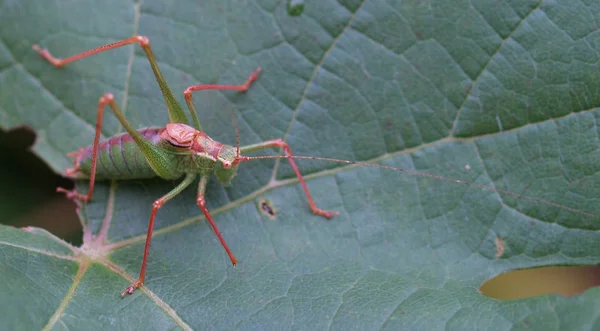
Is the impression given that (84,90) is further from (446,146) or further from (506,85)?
(506,85)

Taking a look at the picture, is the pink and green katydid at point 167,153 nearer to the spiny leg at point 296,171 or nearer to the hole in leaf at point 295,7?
the spiny leg at point 296,171

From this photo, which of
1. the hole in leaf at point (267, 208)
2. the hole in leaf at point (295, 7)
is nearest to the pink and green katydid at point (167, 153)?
the hole in leaf at point (267, 208)

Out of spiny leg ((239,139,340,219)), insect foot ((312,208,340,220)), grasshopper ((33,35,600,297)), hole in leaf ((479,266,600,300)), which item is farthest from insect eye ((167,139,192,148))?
hole in leaf ((479,266,600,300))

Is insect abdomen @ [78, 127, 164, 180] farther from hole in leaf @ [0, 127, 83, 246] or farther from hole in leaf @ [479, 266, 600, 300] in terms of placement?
hole in leaf @ [479, 266, 600, 300]

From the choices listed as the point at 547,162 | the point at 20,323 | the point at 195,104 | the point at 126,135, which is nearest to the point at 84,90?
the point at 126,135

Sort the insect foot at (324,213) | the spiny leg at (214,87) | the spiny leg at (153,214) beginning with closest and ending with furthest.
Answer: the spiny leg at (153,214) → the insect foot at (324,213) → the spiny leg at (214,87)

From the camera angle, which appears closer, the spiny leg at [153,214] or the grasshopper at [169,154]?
the spiny leg at [153,214]
